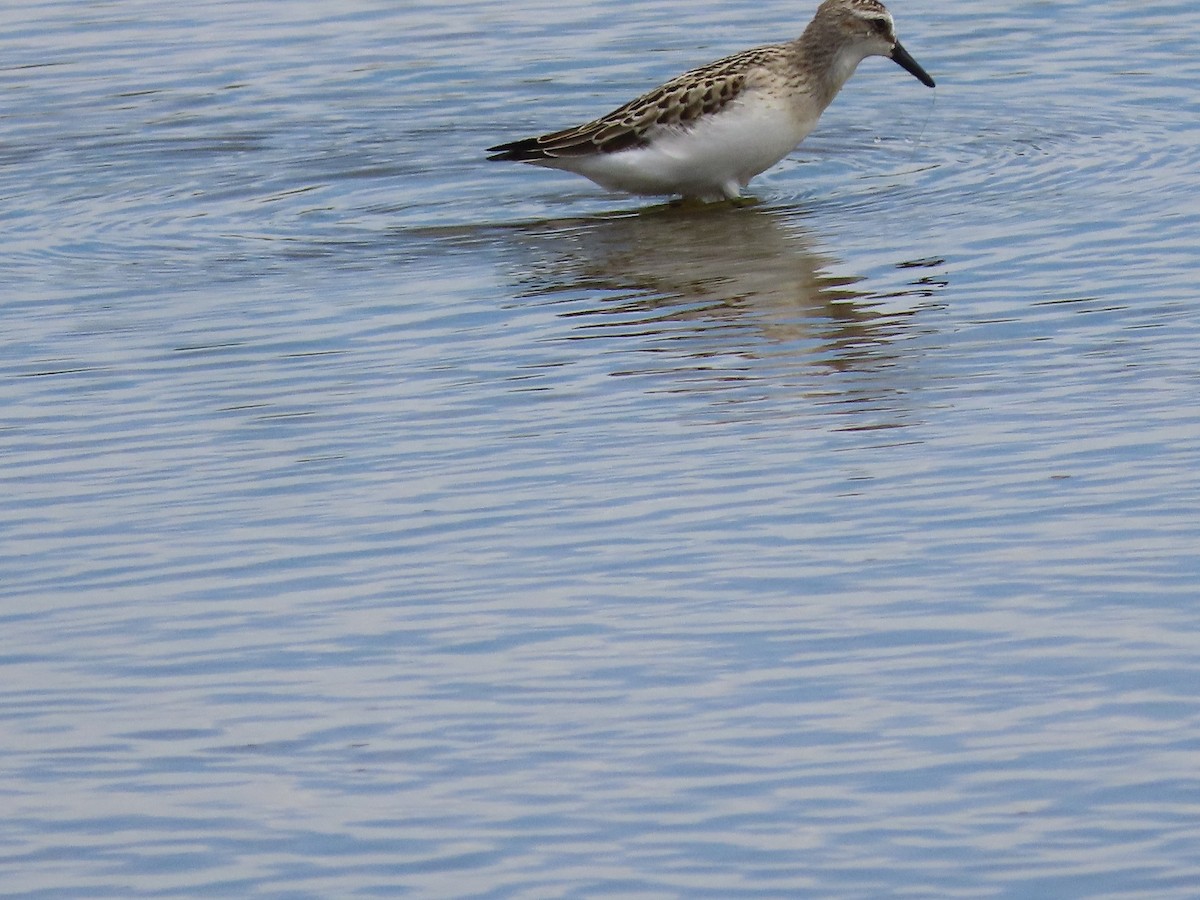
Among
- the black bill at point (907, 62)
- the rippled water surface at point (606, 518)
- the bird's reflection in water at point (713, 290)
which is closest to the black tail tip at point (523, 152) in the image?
the rippled water surface at point (606, 518)

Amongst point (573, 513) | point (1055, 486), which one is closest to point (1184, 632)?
point (1055, 486)

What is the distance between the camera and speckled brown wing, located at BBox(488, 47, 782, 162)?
1221cm

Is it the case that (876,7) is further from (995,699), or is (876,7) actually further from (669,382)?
(995,699)

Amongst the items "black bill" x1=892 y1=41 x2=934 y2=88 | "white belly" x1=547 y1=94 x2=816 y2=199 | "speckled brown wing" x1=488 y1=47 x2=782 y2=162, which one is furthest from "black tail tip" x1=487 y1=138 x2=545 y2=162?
"black bill" x1=892 y1=41 x2=934 y2=88

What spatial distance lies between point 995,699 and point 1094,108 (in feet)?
27.0

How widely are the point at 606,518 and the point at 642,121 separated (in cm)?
549

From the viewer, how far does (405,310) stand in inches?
394

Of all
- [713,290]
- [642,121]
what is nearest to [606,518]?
[713,290]

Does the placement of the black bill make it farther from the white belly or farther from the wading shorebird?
the white belly

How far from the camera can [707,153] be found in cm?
1214

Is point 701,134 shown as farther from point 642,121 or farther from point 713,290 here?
point 713,290

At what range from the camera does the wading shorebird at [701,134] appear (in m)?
12.2

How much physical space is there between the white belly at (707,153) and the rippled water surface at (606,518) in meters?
0.23

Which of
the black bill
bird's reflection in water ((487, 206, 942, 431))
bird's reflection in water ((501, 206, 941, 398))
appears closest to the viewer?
bird's reflection in water ((487, 206, 942, 431))
